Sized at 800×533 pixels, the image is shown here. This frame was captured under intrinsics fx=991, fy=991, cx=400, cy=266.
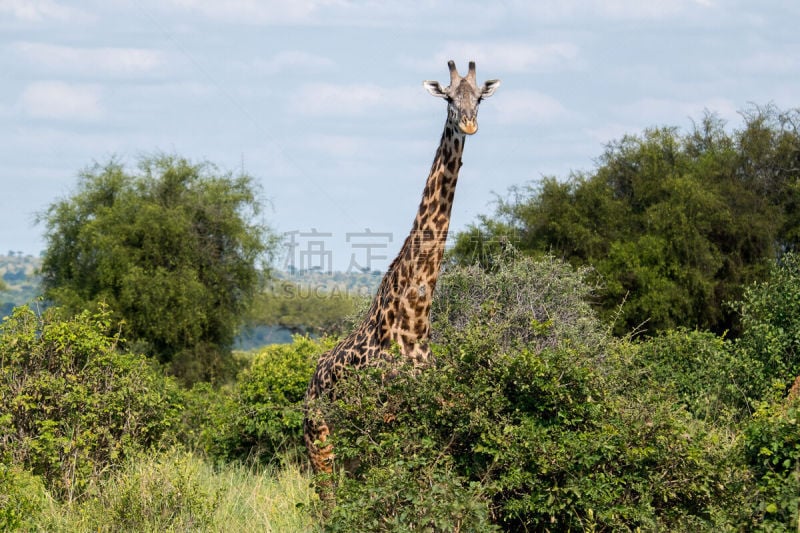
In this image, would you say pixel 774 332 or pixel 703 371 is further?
pixel 703 371

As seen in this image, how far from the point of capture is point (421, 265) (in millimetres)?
8086

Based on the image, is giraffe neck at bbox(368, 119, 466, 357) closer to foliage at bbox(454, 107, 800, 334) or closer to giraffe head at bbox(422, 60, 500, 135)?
giraffe head at bbox(422, 60, 500, 135)

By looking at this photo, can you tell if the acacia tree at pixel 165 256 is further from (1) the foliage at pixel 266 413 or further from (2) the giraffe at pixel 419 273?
(2) the giraffe at pixel 419 273

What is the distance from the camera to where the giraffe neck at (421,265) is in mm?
8008

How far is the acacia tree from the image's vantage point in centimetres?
2586

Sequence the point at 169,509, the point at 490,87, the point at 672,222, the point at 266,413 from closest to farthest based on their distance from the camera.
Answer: the point at 169,509, the point at 490,87, the point at 266,413, the point at 672,222

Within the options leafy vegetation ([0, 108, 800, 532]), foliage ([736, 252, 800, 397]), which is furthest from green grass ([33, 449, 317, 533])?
foliage ([736, 252, 800, 397])

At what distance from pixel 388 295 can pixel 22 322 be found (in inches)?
144

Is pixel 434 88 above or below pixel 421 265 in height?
above

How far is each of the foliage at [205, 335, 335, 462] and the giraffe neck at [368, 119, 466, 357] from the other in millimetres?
3349

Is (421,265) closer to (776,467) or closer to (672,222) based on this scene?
(776,467)

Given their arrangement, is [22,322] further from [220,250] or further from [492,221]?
[220,250]

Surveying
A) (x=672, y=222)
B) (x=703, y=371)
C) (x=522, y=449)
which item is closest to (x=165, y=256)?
(x=672, y=222)

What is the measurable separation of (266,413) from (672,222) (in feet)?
48.0
